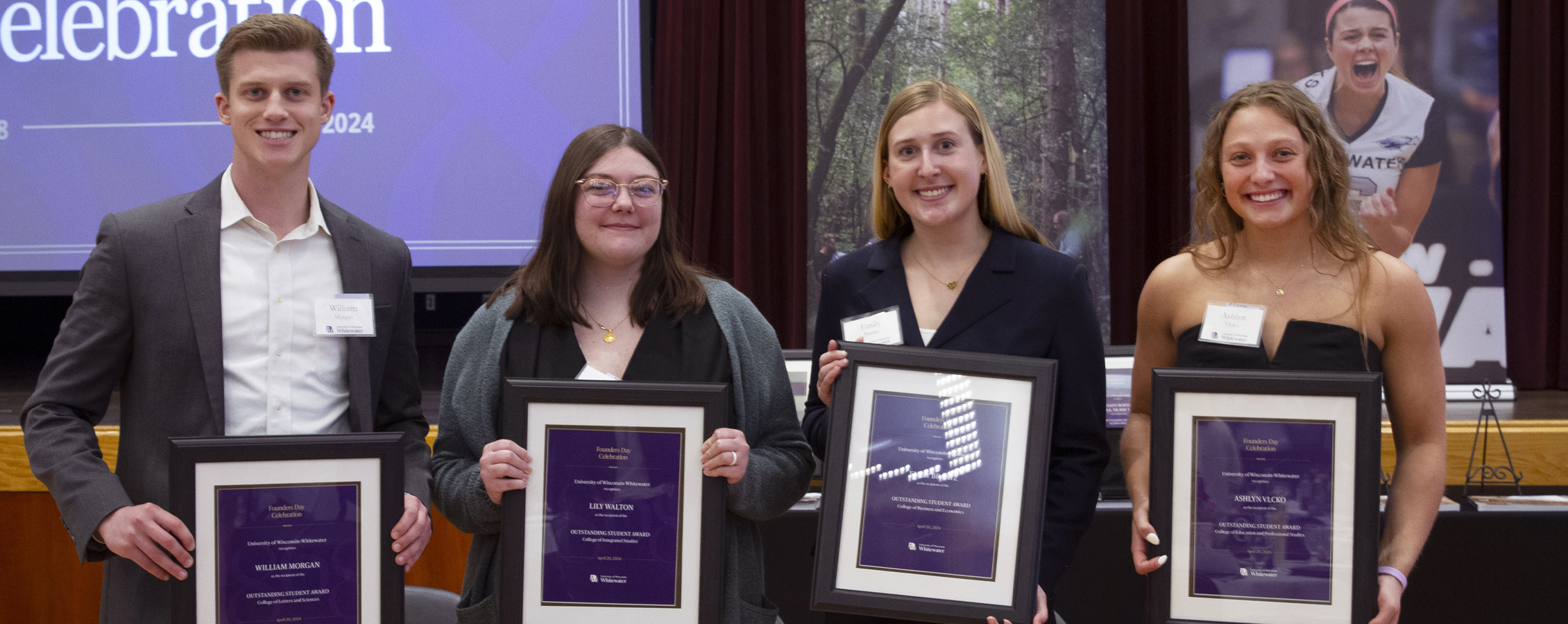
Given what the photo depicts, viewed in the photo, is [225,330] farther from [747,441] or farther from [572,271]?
[747,441]

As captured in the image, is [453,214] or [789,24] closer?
[453,214]

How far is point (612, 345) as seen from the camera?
5.55 ft

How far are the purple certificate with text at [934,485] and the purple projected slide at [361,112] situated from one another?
11.1 feet

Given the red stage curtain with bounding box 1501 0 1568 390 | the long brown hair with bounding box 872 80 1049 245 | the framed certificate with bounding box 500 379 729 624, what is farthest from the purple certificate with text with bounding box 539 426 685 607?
the red stage curtain with bounding box 1501 0 1568 390

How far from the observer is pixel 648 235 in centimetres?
168

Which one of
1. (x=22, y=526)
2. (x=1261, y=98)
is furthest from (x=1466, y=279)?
(x=22, y=526)

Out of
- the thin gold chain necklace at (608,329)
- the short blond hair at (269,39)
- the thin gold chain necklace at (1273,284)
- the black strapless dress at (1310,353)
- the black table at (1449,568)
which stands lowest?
the black table at (1449,568)

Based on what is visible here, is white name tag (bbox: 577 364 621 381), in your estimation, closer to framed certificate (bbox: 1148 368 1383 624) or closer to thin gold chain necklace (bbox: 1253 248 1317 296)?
framed certificate (bbox: 1148 368 1383 624)

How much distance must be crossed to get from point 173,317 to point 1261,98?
1912mm

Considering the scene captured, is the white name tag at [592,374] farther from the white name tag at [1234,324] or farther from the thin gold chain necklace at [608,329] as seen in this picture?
the white name tag at [1234,324]

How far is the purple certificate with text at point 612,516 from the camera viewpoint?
1490 mm

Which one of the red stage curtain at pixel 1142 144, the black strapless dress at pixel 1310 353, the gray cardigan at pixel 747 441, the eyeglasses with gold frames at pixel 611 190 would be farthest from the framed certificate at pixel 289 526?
the red stage curtain at pixel 1142 144

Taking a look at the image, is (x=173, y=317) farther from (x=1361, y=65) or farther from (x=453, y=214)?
(x=1361, y=65)

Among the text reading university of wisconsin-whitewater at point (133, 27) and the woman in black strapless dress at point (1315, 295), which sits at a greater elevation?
the text reading university of wisconsin-whitewater at point (133, 27)
